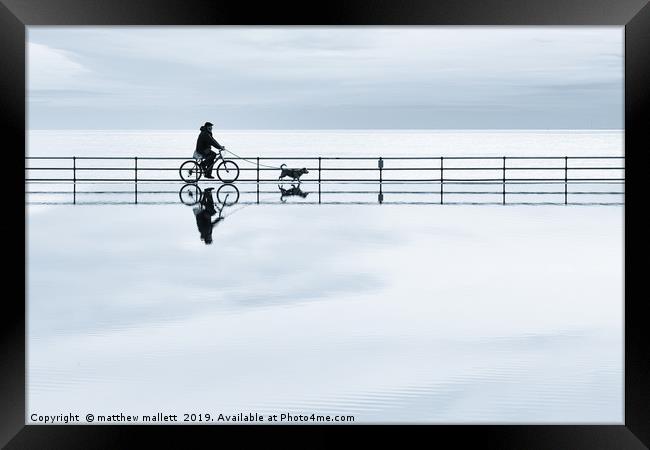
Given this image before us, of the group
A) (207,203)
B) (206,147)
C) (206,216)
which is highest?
(206,147)

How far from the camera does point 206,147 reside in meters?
17.8

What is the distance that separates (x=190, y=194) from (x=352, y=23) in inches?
586

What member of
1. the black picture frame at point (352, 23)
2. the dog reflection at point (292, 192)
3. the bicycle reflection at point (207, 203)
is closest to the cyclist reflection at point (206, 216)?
the bicycle reflection at point (207, 203)

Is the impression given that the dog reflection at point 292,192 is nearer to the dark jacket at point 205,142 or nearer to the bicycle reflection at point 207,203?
the bicycle reflection at point 207,203

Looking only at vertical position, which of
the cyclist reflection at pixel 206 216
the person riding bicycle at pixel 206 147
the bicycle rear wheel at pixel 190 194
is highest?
the person riding bicycle at pixel 206 147

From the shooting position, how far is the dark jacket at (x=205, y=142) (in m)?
17.4

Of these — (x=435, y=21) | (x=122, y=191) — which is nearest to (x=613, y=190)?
(x=122, y=191)

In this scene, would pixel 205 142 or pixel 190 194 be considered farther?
pixel 190 194

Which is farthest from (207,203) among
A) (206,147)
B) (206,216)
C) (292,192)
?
(292,192)

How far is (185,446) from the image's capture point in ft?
12.6

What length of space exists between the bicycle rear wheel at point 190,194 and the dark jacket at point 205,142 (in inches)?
35.9

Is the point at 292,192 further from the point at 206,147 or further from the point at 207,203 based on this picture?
the point at 207,203
